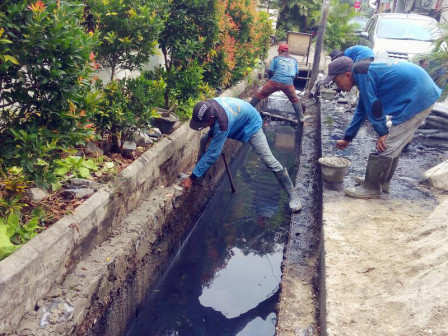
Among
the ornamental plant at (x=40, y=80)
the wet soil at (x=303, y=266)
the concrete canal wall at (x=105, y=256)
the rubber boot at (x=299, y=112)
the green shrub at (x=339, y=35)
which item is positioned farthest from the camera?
the green shrub at (x=339, y=35)

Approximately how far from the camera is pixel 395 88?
4.59m

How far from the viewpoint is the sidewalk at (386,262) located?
282cm

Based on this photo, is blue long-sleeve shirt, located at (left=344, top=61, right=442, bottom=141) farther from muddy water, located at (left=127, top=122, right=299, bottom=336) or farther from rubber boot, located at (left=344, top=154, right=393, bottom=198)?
muddy water, located at (left=127, top=122, right=299, bottom=336)

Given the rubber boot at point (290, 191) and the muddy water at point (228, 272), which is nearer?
the muddy water at point (228, 272)

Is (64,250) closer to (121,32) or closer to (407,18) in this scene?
(121,32)

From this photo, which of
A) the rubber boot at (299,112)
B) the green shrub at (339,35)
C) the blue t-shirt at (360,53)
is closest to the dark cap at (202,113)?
the blue t-shirt at (360,53)

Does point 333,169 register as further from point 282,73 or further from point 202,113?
Result: point 282,73

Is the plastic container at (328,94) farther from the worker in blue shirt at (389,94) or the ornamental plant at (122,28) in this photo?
the ornamental plant at (122,28)

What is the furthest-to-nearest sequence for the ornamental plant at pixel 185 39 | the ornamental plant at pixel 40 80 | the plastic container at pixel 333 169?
the ornamental plant at pixel 185 39 → the plastic container at pixel 333 169 → the ornamental plant at pixel 40 80

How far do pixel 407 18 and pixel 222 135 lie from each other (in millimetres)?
8651

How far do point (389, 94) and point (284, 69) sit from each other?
4224mm

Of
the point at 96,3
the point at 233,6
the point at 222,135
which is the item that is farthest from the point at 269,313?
the point at 233,6

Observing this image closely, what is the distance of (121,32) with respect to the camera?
488cm

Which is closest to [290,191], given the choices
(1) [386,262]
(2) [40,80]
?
(1) [386,262]
